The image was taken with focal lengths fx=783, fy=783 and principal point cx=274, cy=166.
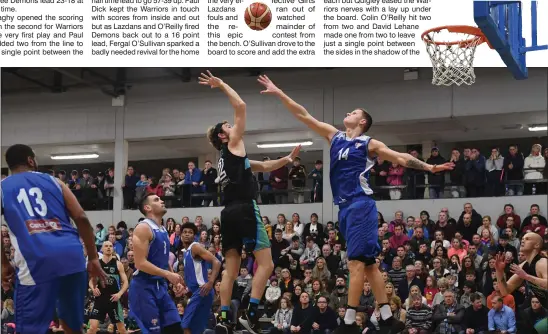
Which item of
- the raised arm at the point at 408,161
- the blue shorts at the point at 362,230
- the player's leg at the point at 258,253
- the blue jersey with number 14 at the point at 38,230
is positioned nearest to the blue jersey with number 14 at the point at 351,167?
the blue shorts at the point at 362,230

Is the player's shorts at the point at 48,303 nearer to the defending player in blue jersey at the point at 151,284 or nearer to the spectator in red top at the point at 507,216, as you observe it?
the defending player in blue jersey at the point at 151,284

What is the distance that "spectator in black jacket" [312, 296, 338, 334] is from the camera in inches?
603

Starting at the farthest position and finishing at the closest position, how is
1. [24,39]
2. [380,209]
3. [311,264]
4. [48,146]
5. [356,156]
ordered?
[48,146] < [380,209] < [311,264] < [24,39] < [356,156]

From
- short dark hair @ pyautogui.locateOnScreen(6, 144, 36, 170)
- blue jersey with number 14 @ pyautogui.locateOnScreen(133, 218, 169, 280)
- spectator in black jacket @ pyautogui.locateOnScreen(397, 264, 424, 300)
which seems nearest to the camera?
short dark hair @ pyautogui.locateOnScreen(6, 144, 36, 170)

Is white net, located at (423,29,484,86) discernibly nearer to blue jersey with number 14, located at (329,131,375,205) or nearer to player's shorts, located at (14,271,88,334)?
blue jersey with number 14, located at (329,131,375,205)

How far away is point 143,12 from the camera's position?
1482 centimetres

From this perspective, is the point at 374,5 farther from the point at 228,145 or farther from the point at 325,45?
the point at 228,145

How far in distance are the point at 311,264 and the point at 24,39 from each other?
826cm

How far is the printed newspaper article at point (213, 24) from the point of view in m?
13.9

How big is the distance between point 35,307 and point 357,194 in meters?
3.80

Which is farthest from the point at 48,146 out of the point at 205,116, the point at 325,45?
the point at 325,45

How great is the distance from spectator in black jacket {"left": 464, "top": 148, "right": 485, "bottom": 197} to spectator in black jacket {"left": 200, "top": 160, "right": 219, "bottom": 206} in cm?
699

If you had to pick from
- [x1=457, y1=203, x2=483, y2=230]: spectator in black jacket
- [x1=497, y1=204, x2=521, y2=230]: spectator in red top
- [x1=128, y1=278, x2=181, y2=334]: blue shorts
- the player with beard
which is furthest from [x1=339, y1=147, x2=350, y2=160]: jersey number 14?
[x1=497, y1=204, x2=521, y2=230]: spectator in red top

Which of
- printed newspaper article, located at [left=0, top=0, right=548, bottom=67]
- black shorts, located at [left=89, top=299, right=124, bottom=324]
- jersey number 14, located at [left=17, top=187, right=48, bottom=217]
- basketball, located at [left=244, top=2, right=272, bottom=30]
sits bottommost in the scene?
black shorts, located at [left=89, top=299, right=124, bottom=324]
